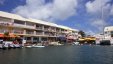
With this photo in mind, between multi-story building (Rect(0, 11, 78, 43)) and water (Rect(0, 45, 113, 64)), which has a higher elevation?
multi-story building (Rect(0, 11, 78, 43))

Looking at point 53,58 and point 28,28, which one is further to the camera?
point 28,28

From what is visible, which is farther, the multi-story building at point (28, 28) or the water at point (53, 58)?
the multi-story building at point (28, 28)

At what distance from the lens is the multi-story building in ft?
228

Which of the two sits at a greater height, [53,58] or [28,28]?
[28,28]

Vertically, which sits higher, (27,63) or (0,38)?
(0,38)

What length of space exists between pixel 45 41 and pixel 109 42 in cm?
3166

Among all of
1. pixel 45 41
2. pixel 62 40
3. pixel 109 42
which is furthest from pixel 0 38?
pixel 109 42

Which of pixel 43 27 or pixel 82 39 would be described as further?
pixel 82 39

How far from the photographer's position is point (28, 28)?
79500mm

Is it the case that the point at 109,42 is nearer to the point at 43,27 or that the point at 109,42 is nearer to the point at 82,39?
the point at 82,39

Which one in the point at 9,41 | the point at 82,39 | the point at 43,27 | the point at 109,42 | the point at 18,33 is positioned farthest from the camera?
the point at 82,39

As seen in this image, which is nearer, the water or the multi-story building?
the water

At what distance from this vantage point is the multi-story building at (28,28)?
69.6 metres

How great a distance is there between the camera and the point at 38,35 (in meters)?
85.6
